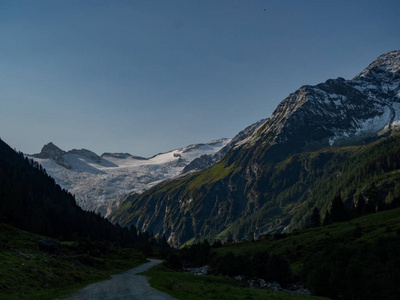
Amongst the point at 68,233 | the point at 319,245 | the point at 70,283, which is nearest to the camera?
the point at 70,283

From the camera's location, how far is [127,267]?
98.1 meters

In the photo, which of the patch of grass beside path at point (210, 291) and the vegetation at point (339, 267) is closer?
the patch of grass beside path at point (210, 291)

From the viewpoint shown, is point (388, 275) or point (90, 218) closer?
point (388, 275)

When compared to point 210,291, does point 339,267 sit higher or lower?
higher

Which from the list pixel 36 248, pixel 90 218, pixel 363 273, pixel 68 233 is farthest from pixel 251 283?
pixel 90 218

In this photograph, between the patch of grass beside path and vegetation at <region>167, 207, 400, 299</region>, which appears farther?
vegetation at <region>167, 207, 400, 299</region>

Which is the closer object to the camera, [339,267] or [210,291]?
[210,291]

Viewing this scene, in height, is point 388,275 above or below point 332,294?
above

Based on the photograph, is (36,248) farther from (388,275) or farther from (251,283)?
(388,275)

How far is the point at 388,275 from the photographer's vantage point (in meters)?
47.6

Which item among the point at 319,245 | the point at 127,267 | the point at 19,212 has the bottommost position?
the point at 127,267

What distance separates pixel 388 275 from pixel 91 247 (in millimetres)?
88326

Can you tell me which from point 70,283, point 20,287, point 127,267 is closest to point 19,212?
point 127,267

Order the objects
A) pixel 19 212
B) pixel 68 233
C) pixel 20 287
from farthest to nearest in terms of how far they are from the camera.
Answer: pixel 68 233
pixel 19 212
pixel 20 287
